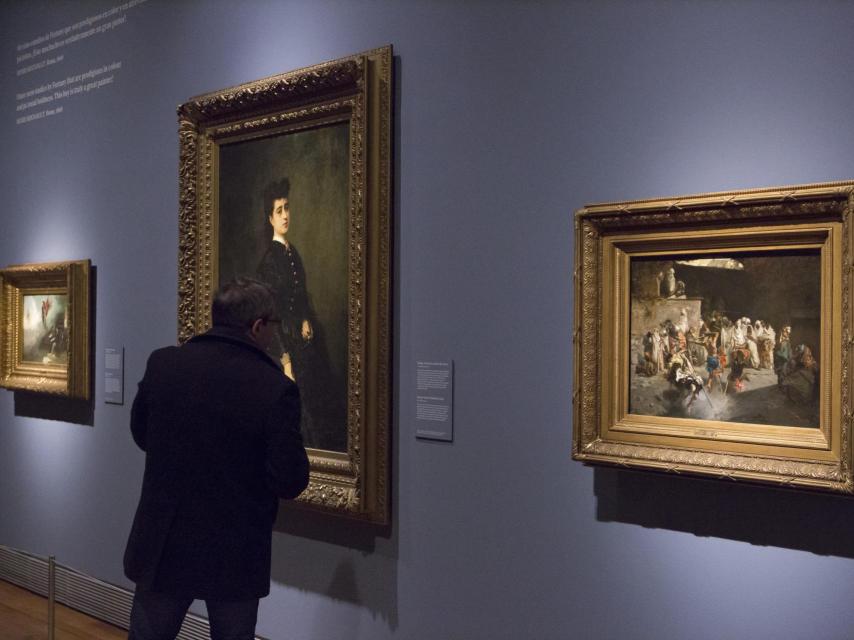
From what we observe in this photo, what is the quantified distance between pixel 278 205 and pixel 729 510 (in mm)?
2922

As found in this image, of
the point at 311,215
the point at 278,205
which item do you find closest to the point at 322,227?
the point at 311,215

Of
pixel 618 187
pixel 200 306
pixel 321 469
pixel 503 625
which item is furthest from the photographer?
pixel 200 306

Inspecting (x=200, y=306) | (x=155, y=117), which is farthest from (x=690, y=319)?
(x=155, y=117)

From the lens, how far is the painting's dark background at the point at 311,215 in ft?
15.7

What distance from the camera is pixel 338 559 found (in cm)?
489

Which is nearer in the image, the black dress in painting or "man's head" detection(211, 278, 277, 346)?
"man's head" detection(211, 278, 277, 346)

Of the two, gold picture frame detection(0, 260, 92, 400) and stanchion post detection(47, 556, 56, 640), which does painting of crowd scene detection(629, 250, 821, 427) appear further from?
gold picture frame detection(0, 260, 92, 400)

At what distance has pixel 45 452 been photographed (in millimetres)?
6867

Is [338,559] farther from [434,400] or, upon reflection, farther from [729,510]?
[729,510]

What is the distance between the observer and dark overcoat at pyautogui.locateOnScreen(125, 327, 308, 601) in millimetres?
3652

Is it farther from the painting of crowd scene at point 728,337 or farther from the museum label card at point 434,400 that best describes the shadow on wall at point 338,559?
the painting of crowd scene at point 728,337

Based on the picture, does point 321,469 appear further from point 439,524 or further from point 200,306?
point 200,306

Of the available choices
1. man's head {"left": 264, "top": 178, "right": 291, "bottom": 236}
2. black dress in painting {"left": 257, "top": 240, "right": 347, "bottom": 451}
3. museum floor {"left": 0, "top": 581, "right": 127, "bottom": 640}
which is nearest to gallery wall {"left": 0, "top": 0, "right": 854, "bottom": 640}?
black dress in painting {"left": 257, "top": 240, "right": 347, "bottom": 451}

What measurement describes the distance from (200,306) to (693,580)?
330cm
